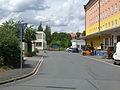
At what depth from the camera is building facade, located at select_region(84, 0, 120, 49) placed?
5217 centimetres

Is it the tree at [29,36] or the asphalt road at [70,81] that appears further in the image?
the tree at [29,36]

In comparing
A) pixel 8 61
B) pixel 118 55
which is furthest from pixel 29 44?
pixel 8 61

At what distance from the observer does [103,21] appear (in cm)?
6550

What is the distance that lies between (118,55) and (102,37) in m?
34.1

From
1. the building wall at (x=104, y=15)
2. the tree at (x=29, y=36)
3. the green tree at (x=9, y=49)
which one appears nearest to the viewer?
the green tree at (x=9, y=49)

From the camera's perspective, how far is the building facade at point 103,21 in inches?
2054

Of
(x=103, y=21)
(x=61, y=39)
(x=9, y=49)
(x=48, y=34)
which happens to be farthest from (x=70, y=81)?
(x=48, y=34)

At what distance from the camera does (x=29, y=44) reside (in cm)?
5038

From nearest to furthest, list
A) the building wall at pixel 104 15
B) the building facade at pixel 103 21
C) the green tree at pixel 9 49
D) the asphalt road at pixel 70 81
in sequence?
1. the asphalt road at pixel 70 81
2. the green tree at pixel 9 49
3. the building facade at pixel 103 21
4. the building wall at pixel 104 15

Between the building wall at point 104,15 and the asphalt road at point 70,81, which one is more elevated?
the building wall at point 104,15

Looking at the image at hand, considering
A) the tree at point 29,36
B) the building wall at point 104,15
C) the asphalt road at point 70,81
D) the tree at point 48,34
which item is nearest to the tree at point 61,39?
the tree at point 48,34

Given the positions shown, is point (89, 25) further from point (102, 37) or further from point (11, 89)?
point (11, 89)

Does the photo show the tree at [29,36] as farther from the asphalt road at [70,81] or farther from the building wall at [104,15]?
the asphalt road at [70,81]

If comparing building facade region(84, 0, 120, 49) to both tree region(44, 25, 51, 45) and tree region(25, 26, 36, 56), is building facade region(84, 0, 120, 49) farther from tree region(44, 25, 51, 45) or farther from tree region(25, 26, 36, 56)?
tree region(44, 25, 51, 45)
